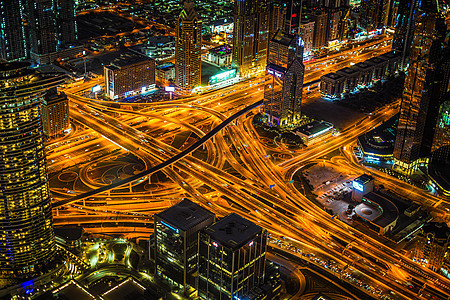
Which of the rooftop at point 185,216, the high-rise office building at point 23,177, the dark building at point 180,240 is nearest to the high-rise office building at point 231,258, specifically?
the dark building at point 180,240

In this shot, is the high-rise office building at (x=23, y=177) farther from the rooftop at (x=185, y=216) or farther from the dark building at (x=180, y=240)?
the rooftop at (x=185, y=216)

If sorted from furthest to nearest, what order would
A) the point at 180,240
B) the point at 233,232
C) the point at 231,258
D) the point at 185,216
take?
the point at 185,216
the point at 180,240
the point at 233,232
the point at 231,258

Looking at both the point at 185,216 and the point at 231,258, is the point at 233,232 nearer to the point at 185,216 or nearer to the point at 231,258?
the point at 231,258

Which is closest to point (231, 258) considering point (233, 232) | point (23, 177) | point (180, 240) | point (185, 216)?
point (233, 232)

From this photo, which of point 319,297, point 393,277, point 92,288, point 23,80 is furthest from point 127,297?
point 393,277

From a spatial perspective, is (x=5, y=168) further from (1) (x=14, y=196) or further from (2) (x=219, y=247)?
(2) (x=219, y=247)

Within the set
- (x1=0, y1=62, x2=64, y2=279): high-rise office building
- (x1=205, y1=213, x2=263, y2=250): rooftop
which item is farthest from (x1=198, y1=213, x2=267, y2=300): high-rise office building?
(x1=0, y1=62, x2=64, y2=279): high-rise office building
